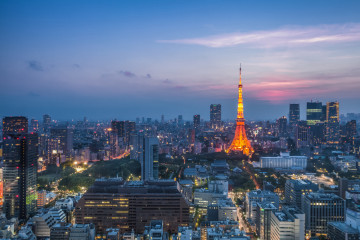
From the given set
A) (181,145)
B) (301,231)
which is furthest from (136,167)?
(181,145)

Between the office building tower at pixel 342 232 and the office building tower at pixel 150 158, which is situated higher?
the office building tower at pixel 150 158

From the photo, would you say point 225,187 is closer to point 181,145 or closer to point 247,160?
point 247,160

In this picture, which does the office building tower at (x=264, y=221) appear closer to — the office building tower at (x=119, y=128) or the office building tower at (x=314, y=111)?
the office building tower at (x=119, y=128)

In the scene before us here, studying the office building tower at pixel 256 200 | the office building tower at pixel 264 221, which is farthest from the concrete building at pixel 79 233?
the office building tower at pixel 256 200

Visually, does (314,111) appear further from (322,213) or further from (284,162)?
(322,213)

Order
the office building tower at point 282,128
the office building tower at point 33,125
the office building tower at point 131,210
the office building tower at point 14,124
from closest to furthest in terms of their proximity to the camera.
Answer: the office building tower at point 131,210, the office building tower at point 14,124, the office building tower at point 33,125, the office building tower at point 282,128

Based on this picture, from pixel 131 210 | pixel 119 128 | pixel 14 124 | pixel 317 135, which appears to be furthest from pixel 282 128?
pixel 131 210

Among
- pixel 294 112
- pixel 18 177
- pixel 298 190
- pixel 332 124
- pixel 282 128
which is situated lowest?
pixel 298 190
